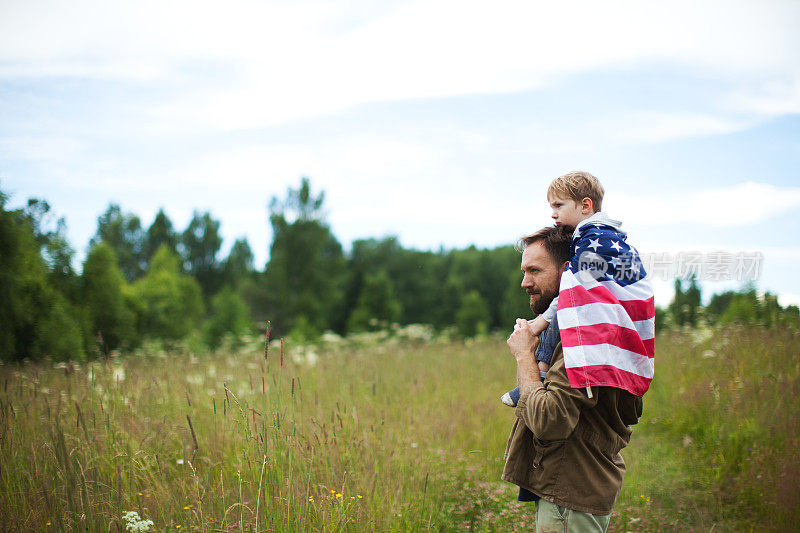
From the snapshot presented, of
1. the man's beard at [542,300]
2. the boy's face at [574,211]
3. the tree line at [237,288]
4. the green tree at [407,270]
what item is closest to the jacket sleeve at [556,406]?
the man's beard at [542,300]

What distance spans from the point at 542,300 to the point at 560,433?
0.55m

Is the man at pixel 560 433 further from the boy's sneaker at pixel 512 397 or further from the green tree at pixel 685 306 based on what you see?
the green tree at pixel 685 306

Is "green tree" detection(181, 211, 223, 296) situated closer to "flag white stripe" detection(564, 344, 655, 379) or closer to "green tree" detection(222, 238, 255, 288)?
"green tree" detection(222, 238, 255, 288)

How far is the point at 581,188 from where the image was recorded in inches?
92.0

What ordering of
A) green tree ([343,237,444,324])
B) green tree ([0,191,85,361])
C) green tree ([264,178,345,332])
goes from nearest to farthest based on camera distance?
green tree ([0,191,85,361]) < green tree ([264,178,345,332]) < green tree ([343,237,444,324])

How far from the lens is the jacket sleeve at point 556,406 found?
1.91 metres

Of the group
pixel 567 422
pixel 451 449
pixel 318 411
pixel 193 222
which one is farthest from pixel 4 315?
pixel 193 222

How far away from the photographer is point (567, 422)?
6.29 feet

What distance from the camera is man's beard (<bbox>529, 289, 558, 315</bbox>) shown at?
2.20 metres

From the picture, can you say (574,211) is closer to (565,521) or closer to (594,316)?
(594,316)

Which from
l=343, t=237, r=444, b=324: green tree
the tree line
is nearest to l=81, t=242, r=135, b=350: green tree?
the tree line

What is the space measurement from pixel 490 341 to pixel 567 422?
36.2 ft

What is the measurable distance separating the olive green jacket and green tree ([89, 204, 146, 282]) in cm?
4406

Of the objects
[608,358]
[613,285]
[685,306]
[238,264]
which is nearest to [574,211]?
[613,285]
